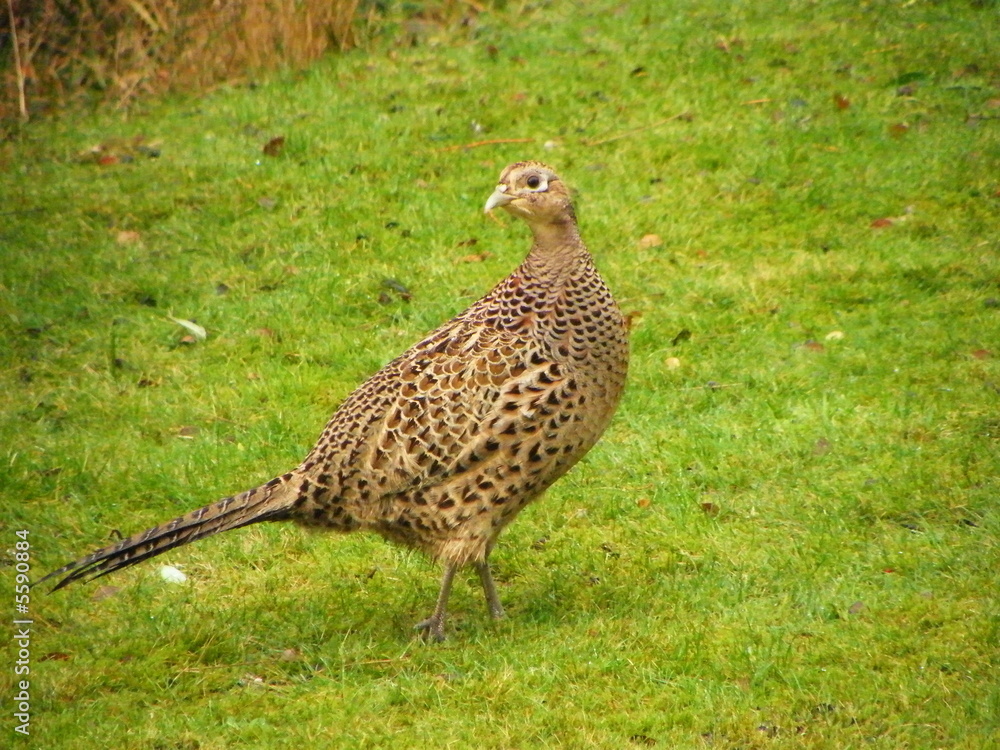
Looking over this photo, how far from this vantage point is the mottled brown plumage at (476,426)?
16.7ft

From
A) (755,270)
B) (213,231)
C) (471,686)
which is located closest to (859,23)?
(755,270)

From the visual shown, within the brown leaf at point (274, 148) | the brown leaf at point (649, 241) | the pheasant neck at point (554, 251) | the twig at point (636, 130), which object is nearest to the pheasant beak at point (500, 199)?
the pheasant neck at point (554, 251)

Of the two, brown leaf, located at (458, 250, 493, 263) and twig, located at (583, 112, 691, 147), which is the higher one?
twig, located at (583, 112, 691, 147)

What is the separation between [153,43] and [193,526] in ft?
26.5

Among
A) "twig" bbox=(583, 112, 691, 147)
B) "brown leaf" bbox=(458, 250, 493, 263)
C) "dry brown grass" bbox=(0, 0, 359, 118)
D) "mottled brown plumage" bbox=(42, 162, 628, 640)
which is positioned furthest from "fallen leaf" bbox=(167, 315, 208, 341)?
"dry brown grass" bbox=(0, 0, 359, 118)

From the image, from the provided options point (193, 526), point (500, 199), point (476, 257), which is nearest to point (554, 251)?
point (500, 199)

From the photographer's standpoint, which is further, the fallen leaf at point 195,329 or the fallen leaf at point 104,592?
the fallen leaf at point 195,329

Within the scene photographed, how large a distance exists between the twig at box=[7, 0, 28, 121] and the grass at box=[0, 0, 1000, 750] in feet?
1.10

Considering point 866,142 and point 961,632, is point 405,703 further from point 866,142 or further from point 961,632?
point 866,142

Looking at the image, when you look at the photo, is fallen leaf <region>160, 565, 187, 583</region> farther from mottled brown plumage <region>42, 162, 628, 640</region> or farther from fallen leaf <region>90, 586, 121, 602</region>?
mottled brown plumage <region>42, 162, 628, 640</region>

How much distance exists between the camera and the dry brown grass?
453 inches

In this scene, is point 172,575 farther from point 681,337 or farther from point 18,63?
point 18,63

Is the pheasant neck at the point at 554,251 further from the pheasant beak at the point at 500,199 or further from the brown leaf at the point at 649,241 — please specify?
the brown leaf at the point at 649,241

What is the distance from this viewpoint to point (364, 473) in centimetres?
522
